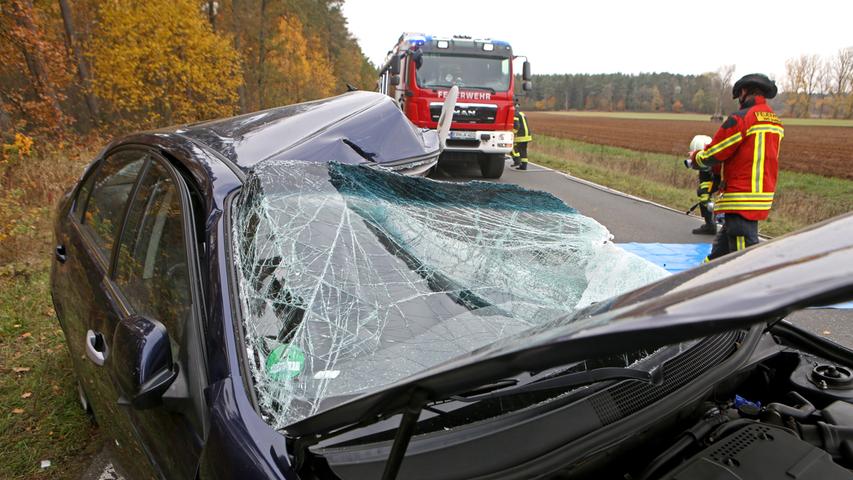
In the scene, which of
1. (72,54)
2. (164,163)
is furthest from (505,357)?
(72,54)

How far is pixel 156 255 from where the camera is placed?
177 cm

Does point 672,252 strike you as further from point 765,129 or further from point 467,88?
point 467,88

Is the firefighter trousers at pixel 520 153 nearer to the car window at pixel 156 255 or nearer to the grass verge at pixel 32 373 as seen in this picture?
the grass verge at pixel 32 373

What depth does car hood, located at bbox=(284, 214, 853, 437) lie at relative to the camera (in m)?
0.61

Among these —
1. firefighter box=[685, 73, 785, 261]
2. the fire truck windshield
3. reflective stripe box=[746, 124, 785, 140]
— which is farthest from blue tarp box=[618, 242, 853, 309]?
the fire truck windshield

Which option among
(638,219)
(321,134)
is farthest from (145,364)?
(638,219)

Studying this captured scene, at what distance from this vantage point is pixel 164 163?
1.93 meters

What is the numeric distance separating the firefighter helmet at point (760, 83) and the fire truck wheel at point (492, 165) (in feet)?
22.3

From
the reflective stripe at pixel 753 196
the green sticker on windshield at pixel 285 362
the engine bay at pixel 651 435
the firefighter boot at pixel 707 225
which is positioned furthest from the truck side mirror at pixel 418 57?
the green sticker on windshield at pixel 285 362

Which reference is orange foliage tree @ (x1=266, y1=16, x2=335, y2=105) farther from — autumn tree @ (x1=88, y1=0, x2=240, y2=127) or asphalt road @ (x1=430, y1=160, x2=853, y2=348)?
asphalt road @ (x1=430, y1=160, x2=853, y2=348)

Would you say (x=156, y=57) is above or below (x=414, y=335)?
above

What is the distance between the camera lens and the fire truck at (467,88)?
423 inches

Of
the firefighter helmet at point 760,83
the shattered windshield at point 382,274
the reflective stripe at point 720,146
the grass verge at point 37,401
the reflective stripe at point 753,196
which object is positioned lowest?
the grass verge at point 37,401

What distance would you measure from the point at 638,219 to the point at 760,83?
3.17 meters
